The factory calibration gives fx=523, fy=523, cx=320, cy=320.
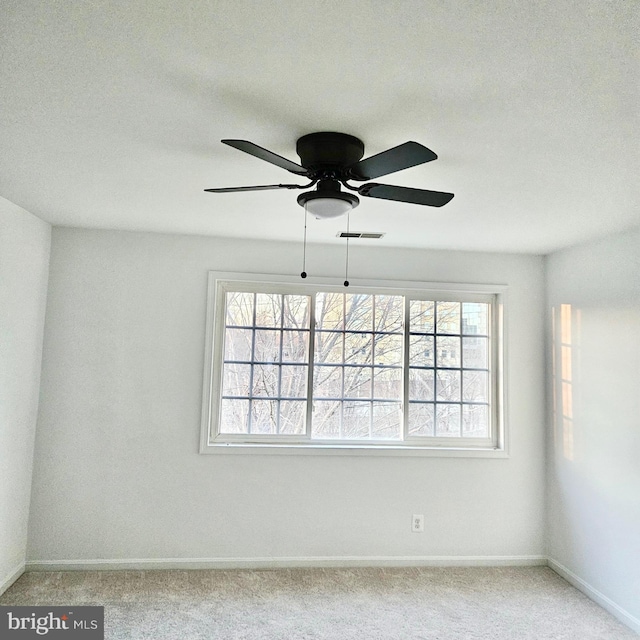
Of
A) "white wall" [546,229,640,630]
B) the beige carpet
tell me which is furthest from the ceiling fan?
the beige carpet

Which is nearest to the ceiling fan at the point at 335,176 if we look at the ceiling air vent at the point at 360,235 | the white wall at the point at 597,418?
the ceiling air vent at the point at 360,235

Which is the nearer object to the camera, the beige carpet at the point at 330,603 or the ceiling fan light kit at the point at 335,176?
the ceiling fan light kit at the point at 335,176

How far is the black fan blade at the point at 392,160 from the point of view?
1.69m

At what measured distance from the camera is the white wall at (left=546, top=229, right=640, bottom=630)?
10.6ft

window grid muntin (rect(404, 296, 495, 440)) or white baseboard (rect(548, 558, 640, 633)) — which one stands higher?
window grid muntin (rect(404, 296, 495, 440))

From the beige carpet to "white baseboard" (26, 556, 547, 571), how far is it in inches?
2.5

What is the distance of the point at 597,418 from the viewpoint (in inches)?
140

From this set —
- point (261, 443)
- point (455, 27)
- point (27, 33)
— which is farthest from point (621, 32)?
point (261, 443)

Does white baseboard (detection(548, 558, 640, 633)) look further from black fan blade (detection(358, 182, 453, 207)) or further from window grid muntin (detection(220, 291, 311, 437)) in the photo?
black fan blade (detection(358, 182, 453, 207))

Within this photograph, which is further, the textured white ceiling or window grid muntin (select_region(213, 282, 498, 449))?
window grid muntin (select_region(213, 282, 498, 449))

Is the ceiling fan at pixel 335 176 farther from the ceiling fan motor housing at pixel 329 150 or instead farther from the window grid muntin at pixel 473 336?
the window grid muntin at pixel 473 336

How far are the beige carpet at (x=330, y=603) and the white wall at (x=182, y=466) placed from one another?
0.22 metres

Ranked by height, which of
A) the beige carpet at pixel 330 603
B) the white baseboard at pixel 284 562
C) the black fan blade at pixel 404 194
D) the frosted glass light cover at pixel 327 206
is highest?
the black fan blade at pixel 404 194

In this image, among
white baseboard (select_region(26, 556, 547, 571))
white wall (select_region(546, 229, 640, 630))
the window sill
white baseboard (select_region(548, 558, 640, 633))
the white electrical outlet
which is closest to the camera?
white baseboard (select_region(548, 558, 640, 633))
